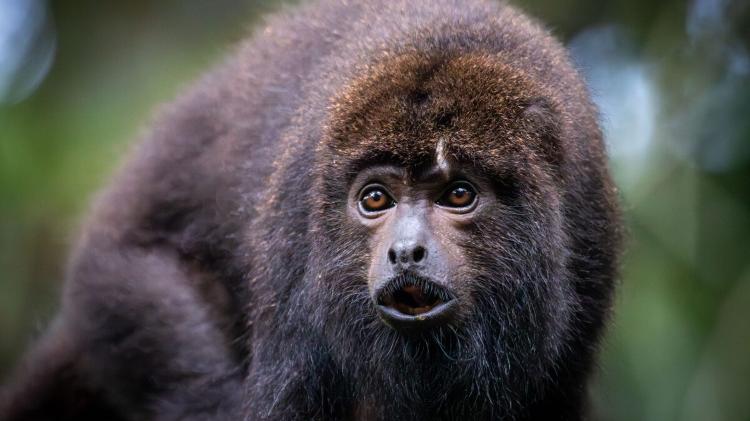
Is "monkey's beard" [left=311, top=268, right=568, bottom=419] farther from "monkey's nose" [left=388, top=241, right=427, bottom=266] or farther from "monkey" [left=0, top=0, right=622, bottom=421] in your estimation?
"monkey's nose" [left=388, top=241, right=427, bottom=266]

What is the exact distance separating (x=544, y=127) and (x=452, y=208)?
57 centimetres

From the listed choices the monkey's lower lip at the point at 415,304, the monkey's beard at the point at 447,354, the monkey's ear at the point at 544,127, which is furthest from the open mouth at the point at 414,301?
the monkey's ear at the point at 544,127

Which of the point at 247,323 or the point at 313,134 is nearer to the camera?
the point at 313,134

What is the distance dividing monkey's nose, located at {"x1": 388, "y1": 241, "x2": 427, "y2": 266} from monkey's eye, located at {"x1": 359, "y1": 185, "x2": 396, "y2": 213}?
0.36 meters

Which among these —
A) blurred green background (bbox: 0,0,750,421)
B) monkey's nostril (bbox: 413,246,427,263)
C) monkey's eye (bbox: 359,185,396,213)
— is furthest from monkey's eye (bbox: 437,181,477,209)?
blurred green background (bbox: 0,0,750,421)

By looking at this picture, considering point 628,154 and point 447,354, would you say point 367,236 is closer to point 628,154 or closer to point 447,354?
point 447,354

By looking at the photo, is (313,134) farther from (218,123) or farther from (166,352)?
(166,352)

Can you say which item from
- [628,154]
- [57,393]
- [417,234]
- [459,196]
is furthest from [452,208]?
[628,154]

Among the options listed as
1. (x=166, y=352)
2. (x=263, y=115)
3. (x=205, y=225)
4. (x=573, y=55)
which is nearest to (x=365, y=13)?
(x=263, y=115)

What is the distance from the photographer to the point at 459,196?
4.32 m

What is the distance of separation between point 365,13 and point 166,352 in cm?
213

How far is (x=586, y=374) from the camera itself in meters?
5.04

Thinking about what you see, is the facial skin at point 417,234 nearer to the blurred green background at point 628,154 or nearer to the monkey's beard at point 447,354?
the monkey's beard at point 447,354

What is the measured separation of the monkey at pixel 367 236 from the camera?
14.1 feet
